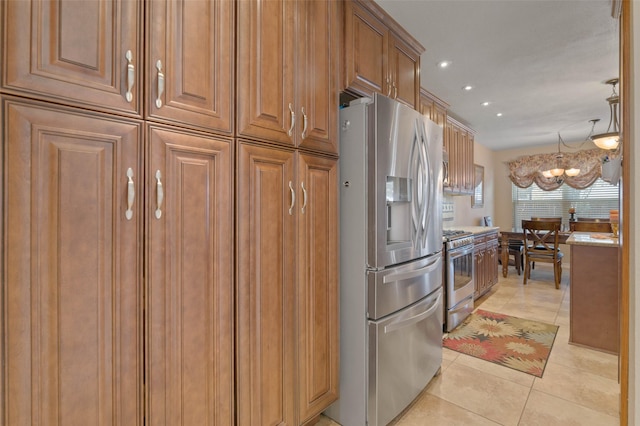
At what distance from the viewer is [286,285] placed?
1.36 meters

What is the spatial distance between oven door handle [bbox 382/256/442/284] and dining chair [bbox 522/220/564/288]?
365cm

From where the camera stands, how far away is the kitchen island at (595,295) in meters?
2.59

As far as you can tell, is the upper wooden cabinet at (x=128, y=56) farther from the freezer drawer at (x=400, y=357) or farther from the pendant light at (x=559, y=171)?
the pendant light at (x=559, y=171)

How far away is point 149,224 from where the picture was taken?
3.08ft

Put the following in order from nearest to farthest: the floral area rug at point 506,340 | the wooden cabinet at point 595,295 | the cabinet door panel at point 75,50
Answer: the cabinet door panel at point 75,50 < the floral area rug at point 506,340 < the wooden cabinet at point 595,295

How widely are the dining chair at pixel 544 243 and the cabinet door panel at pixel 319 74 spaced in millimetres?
4568

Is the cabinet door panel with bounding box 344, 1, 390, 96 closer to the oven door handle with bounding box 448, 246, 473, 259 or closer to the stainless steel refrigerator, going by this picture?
the stainless steel refrigerator

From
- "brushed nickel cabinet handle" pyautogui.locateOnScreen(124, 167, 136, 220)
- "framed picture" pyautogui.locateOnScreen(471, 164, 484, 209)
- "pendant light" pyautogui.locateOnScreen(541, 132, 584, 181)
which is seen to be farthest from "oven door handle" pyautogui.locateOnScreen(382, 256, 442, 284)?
"pendant light" pyautogui.locateOnScreen(541, 132, 584, 181)

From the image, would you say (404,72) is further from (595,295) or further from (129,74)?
(595,295)

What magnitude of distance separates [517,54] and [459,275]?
216 centimetres

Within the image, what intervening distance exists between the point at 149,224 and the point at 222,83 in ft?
1.89

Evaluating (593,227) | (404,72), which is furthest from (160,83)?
(593,227)

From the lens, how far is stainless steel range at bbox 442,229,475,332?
2.88 m

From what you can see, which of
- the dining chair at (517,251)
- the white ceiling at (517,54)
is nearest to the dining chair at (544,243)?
the dining chair at (517,251)
